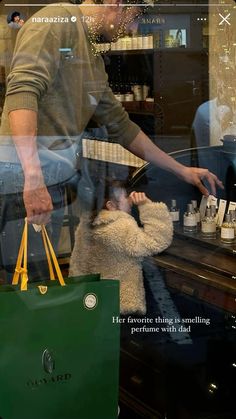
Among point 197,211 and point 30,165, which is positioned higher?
point 30,165

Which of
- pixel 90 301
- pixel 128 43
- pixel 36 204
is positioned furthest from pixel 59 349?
pixel 128 43

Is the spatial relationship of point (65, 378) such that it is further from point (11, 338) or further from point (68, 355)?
point (11, 338)

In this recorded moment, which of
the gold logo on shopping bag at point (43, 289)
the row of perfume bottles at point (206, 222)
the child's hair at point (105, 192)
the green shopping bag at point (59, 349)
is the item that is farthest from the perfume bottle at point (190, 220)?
the gold logo on shopping bag at point (43, 289)

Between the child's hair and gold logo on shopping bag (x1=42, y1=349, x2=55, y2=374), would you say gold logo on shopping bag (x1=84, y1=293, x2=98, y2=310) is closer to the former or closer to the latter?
gold logo on shopping bag (x1=42, y1=349, x2=55, y2=374)

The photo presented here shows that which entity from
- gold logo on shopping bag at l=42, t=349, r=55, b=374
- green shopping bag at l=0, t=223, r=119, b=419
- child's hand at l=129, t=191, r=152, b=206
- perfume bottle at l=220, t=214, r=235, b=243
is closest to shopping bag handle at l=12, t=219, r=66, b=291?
green shopping bag at l=0, t=223, r=119, b=419

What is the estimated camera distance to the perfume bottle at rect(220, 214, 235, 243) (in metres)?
2.08

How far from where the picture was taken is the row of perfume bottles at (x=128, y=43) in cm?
181

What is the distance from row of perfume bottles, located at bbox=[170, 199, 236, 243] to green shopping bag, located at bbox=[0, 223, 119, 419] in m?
0.51

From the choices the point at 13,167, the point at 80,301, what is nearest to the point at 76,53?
the point at 13,167

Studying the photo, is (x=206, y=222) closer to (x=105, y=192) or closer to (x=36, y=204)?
(x=105, y=192)

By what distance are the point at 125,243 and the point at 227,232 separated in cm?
34

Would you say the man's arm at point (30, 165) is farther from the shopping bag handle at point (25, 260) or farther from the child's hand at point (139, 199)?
the child's hand at point (139, 199)

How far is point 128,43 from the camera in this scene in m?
1.86

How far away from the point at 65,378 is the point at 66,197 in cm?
53
